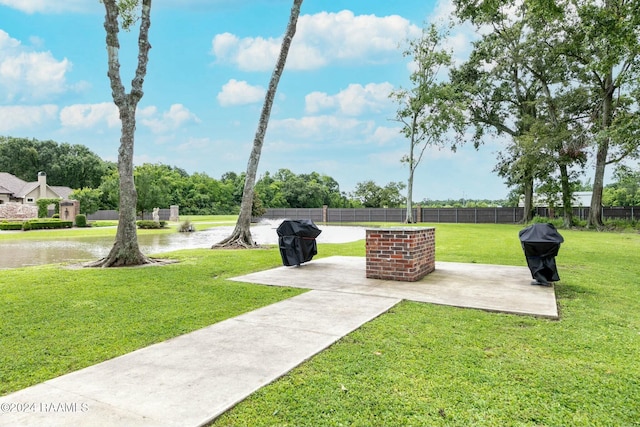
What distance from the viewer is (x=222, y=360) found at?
268cm

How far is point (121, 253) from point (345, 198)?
46.9 metres

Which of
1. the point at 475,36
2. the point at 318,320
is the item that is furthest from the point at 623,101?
the point at 318,320

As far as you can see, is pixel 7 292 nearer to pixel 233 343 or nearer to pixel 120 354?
pixel 120 354

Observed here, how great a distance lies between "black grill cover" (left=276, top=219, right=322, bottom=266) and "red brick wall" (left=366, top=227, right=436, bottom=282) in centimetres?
168

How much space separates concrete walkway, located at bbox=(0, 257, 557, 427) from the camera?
1963mm

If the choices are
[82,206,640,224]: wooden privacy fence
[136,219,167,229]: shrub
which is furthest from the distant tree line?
[136,219,167,229]: shrub

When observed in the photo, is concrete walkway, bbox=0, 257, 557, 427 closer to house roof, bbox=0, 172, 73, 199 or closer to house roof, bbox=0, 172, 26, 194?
house roof, bbox=0, 172, 73, 199

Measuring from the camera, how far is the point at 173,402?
2.06 m

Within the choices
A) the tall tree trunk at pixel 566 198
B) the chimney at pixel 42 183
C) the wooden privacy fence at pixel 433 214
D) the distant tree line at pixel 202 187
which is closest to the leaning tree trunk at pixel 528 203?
the wooden privacy fence at pixel 433 214

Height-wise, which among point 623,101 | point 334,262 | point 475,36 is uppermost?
point 475,36

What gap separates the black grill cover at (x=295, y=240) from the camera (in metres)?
7.18

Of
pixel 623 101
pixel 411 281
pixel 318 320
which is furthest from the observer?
pixel 623 101

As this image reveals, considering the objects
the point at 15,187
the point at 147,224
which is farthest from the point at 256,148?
the point at 15,187

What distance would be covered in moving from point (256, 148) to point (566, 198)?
19735 millimetres
